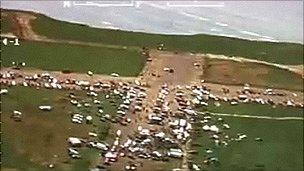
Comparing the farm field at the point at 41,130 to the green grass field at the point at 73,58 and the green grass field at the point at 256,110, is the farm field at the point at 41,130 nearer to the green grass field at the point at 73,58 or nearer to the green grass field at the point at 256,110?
the green grass field at the point at 73,58

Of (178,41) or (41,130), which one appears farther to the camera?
(178,41)

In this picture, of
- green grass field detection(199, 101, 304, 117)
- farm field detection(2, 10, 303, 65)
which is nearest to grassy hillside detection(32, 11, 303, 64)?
farm field detection(2, 10, 303, 65)

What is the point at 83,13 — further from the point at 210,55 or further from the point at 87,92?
the point at 210,55

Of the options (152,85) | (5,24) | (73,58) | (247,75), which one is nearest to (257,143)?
(247,75)

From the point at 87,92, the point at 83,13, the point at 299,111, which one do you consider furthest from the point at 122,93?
the point at 299,111

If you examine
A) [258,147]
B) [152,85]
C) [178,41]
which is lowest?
[258,147]

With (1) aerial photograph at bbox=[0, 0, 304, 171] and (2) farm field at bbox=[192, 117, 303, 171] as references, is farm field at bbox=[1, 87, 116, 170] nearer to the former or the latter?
(1) aerial photograph at bbox=[0, 0, 304, 171]

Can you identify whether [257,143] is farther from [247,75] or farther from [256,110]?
[247,75]
